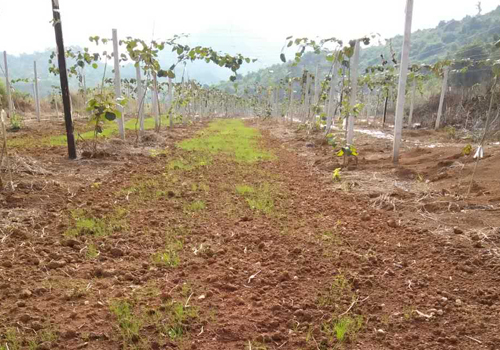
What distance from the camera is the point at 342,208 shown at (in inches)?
178

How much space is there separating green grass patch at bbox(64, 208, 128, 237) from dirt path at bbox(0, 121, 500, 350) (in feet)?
0.06

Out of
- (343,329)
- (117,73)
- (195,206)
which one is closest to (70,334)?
(343,329)

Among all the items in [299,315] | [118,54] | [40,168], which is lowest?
[299,315]

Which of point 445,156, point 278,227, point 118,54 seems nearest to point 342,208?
point 278,227

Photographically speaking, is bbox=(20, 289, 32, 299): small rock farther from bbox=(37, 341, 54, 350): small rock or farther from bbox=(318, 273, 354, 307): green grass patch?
bbox=(318, 273, 354, 307): green grass patch

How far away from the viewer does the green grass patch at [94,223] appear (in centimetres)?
A: 347

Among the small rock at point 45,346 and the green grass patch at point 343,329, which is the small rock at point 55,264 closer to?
the small rock at point 45,346

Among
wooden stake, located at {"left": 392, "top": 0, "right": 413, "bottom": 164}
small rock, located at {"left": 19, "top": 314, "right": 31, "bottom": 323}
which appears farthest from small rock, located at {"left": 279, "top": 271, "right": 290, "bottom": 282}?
wooden stake, located at {"left": 392, "top": 0, "right": 413, "bottom": 164}

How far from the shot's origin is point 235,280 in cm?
268

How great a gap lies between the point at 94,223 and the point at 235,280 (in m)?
1.88

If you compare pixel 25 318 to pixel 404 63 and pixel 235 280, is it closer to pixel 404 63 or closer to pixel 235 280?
pixel 235 280

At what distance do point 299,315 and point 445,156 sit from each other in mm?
5878

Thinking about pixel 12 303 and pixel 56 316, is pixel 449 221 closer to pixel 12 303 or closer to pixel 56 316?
pixel 56 316

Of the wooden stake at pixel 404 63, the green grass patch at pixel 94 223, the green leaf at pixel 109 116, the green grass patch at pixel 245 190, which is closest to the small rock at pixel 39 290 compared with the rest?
the green grass patch at pixel 94 223
